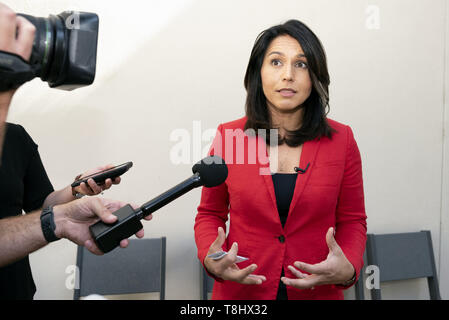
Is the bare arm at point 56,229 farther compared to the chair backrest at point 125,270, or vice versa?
the chair backrest at point 125,270

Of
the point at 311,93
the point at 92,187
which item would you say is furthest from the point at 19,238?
the point at 311,93

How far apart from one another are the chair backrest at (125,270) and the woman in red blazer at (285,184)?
2.05 ft

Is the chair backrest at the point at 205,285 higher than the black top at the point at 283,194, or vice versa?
the black top at the point at 283,194

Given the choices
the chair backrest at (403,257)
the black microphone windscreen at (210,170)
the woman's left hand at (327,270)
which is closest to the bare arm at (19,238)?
the black microphone windscreen at (210,170)

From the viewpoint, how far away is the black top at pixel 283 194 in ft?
3.53

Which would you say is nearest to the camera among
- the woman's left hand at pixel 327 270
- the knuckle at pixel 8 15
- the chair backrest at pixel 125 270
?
the knuckle at pixel 8 15

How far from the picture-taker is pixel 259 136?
3.91 ft

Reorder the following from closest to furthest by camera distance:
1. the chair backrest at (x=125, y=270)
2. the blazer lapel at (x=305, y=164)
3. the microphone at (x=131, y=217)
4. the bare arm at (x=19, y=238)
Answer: the microphone at (x=131, y=217) → the bare arm at (x=19, y=238) → the blazer lapel at (x=305, y=164) → the chair backrest at (x=125, y=270)

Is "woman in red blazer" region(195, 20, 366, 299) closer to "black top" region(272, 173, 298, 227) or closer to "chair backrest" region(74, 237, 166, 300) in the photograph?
"black top" region(272, 173, 298, 227)

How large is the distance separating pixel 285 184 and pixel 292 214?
0.09 meters

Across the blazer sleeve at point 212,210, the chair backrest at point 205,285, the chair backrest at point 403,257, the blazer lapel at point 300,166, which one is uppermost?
the blazer lapel at point 300,166

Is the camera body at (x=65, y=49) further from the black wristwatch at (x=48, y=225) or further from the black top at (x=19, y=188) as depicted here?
the black top at (x=19, y=188)

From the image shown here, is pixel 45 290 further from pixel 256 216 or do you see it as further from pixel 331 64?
pixel 331 64

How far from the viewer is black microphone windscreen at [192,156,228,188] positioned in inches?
29.4
